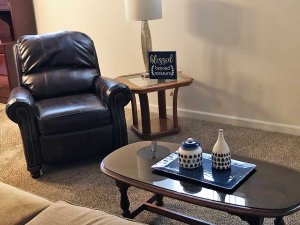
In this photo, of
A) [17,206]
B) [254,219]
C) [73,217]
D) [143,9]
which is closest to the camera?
[73,217]

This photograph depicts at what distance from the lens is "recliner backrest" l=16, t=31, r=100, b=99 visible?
10.3 feet

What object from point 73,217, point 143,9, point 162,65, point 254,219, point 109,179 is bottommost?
point 109,179

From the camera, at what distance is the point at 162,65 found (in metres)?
3.25

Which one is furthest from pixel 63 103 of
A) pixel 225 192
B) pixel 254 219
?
pixel 254 219

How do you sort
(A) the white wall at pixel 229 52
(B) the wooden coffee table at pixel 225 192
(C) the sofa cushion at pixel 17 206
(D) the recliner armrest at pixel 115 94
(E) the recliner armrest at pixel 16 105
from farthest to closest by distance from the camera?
1. (A) the white wall at pixel 229 52
2. (D) the recliner armrest at pixel 115 94
3. (E) the recliner armrest at pixel 16 105
4. (B) the wooden coffee table at pixel 225 192
5. (C) the sofa cushion at pixel 17 206

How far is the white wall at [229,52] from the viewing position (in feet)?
10.1

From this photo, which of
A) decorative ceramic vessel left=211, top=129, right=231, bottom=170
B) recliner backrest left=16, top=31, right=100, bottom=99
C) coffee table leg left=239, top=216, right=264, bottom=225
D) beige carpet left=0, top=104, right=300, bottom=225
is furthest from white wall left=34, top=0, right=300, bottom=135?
coffee table leg left=239, top=216, right=264, bottom=225

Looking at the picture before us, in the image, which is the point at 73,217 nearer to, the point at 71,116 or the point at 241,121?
the point at 71,116

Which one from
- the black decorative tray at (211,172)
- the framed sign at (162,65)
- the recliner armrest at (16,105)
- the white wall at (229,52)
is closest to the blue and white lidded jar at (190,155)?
the black decorative tray at (211,172)

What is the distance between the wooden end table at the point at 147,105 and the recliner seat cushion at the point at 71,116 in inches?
15.6

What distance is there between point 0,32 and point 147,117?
2.80 m

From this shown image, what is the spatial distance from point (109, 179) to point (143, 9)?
146cm

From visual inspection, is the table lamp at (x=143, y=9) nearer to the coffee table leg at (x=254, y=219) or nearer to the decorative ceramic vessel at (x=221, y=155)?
the decorative ceramic vessel at (x=221, y=155)

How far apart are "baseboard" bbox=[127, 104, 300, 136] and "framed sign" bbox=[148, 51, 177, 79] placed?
2.09 ft
